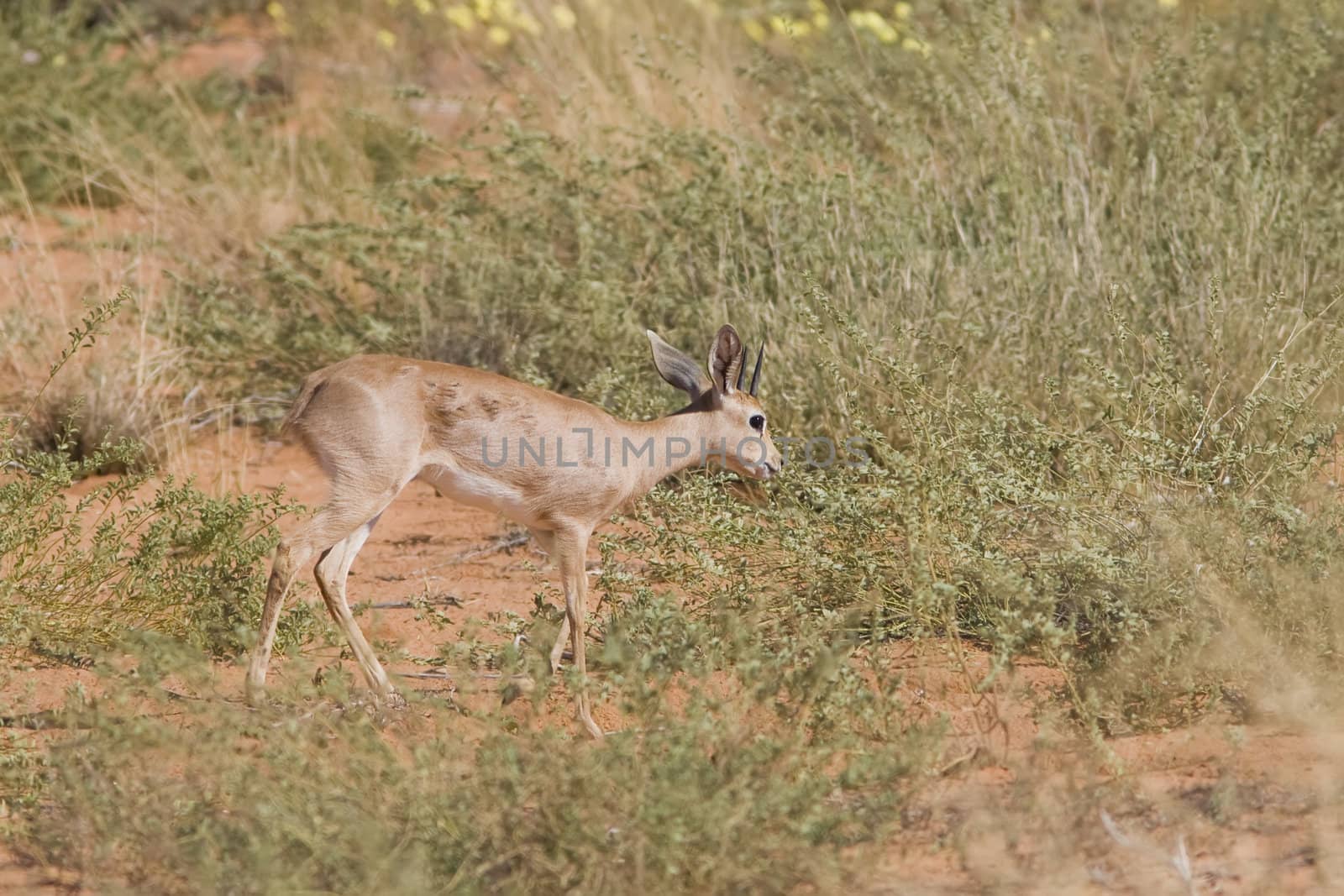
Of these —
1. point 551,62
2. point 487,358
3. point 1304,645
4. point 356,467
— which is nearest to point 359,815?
point 356,467

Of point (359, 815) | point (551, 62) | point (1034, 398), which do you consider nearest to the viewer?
point (359, 815)

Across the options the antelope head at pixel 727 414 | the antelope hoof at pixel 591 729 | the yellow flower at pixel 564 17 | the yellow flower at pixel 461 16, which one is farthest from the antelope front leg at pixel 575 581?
the yellow flower at pixel 461 16

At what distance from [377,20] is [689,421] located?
8.41m

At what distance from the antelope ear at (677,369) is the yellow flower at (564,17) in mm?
5263

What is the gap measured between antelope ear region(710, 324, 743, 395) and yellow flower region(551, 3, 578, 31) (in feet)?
17.6

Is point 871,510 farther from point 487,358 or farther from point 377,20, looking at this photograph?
point 377,20

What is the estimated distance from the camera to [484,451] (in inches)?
221

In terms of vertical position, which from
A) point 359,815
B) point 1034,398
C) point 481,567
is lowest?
point 481,567

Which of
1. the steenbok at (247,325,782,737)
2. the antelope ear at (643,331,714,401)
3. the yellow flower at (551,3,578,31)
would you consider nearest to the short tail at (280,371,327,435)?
the steenbok at (247,325,782,737)

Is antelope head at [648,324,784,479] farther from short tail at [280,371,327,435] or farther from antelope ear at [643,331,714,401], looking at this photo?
short tail at [280,371,327,435]

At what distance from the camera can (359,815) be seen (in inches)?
153

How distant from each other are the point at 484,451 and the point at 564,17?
606 centimetres

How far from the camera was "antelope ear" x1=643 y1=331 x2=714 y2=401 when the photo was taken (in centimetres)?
603

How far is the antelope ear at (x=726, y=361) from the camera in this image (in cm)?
594
